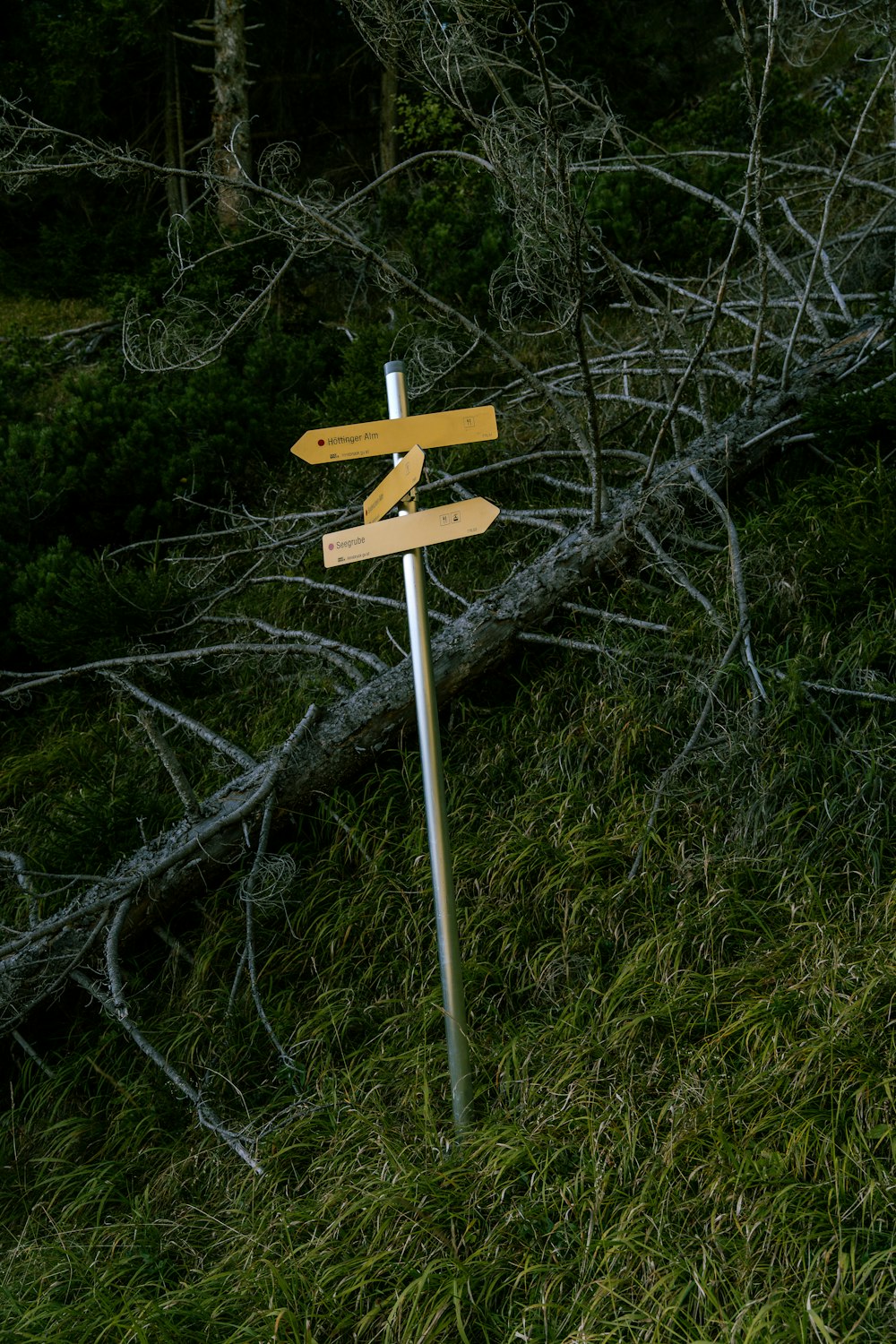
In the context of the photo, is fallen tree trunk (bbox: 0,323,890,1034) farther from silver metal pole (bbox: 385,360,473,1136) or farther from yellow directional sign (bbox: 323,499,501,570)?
yellow directional sign (bbox: 323,499,501,570)

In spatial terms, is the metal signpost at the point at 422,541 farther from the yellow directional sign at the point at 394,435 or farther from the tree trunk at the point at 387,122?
the tree trunk at the point at 387,122

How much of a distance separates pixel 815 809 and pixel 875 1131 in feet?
3.99

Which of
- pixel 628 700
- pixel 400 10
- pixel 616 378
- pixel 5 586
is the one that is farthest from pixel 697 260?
pixel 5 586

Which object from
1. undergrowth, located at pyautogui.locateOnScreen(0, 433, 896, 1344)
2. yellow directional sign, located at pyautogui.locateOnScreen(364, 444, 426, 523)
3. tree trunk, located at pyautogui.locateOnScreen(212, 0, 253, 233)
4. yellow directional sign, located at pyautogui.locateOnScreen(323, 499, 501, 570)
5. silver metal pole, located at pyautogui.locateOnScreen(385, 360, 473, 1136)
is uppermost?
tree trunk, located at pyautogui.locateOnScreen(212, 0, 253, 233)

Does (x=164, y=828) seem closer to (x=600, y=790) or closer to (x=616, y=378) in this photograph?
(x=600, y=790)

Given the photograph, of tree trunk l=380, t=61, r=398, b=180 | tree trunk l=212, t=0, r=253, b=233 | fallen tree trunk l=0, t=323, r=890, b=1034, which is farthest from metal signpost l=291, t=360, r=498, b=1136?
tree trunk l=380, t=61, r=398, b=180

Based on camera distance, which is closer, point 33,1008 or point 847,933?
point 847,933

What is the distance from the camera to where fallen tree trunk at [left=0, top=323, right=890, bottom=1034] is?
392cm

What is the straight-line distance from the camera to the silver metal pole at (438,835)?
305 centimetres

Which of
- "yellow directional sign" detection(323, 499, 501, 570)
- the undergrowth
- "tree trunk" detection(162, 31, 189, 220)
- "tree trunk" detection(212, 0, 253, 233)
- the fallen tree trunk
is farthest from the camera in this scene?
"tree trunk" detection(162, 31, 189, 220)

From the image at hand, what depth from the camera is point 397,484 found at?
10.0 feet

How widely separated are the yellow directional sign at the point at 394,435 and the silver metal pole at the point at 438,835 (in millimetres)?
47

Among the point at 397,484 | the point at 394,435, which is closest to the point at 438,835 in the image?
the point at 397,484

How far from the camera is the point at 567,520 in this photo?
18.1 feet
